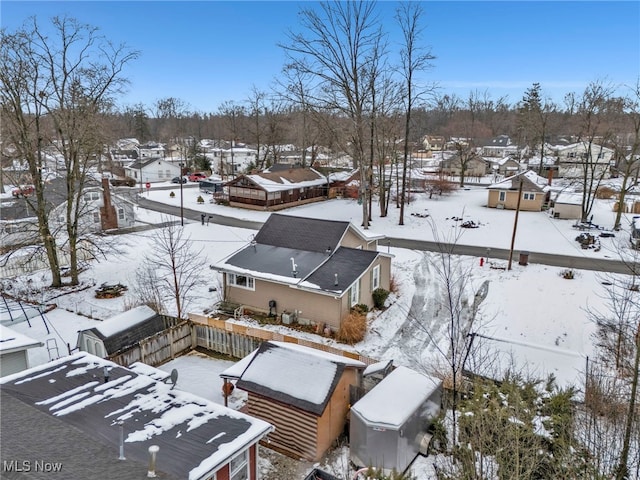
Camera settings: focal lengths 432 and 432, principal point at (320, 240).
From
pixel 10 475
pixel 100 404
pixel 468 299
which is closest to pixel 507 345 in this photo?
pixel 468 299

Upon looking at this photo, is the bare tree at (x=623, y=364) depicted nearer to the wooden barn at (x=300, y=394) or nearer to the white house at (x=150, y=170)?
the wooden barn at (x=300, y=394)

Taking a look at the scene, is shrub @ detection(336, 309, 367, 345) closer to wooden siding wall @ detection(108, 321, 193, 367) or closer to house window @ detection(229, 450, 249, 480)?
wooden siding wall @ detection(108, 321, 193, 367)

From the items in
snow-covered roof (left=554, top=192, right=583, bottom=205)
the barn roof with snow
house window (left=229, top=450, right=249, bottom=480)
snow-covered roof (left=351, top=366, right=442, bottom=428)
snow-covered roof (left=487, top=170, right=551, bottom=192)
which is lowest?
house window (left=229, top=450, right=249, bottom=480)

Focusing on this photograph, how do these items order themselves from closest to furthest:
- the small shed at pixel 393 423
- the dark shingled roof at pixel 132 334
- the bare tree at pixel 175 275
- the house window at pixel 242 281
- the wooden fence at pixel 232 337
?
the small shed at pixel 393 423, the dark shingled roof at pixel 132 334, the wooden fence at pixel 232 337, the bare tree at pixel 175 275, the house window at pixel 242 281

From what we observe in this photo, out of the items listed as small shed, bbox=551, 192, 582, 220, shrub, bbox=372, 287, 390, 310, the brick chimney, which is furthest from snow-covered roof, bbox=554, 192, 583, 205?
the brick chimney

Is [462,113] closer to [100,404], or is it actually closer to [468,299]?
[468,299]

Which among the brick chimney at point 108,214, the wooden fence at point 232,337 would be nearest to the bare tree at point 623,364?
the wooden fence at point 232,337
